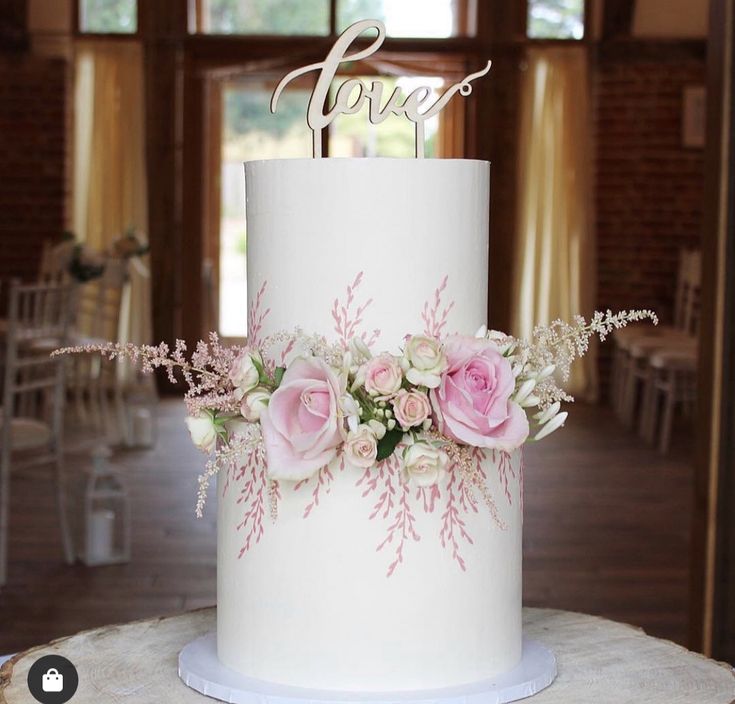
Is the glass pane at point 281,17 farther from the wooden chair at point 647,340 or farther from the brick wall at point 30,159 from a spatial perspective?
the wooden chair at point 647,340

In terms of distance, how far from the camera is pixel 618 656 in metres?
A: 1.44

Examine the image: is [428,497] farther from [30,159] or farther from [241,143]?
[241,143]

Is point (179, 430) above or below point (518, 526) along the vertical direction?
below

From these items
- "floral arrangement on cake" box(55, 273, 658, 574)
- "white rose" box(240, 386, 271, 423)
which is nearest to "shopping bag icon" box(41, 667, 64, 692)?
"floral arrangement on cake" box(55, 273, 658, 574)

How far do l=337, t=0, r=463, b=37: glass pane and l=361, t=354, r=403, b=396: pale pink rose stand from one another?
7571mm

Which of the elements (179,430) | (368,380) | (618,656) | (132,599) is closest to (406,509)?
(368,380)

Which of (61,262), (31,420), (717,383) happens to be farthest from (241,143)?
(717,383)

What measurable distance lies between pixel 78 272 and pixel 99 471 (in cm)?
225

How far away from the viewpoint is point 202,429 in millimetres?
1282

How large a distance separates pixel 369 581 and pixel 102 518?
3277 mm

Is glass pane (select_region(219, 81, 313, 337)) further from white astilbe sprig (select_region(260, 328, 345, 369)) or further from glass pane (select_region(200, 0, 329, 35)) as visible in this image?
white astilbe sprig (select_region(260, 328, 345, 369))

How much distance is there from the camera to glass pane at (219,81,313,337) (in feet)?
28.5

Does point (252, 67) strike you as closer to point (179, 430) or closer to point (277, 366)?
point (179, 430)

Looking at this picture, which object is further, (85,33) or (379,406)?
(85,33)
